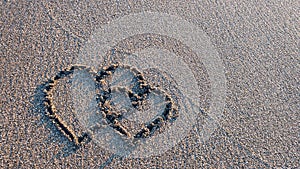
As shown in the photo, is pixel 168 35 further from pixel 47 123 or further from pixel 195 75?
pixel 47 123

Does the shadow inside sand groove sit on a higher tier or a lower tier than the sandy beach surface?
lower

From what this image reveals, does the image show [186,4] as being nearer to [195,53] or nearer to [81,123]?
[195,53]

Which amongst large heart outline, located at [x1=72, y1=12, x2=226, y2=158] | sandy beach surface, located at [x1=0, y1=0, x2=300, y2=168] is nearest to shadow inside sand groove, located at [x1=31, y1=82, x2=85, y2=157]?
sandy beach surface, located at [x1=0, y1=0, x2=300, y2=168]

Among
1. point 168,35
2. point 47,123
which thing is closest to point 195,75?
point 168,35

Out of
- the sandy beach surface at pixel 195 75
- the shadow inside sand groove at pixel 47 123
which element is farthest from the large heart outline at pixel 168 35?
the shadow inside sand groove at pixel 47 123

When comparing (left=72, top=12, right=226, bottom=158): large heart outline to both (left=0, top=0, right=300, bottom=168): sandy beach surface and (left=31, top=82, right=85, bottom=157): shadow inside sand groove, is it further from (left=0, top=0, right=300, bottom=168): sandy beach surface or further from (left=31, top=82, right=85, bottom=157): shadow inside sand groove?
(left=31, top=82, right=85, bottom=157): shadow inside sand groove

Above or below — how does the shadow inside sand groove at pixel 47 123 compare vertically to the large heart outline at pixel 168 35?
below

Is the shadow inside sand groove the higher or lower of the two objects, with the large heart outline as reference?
lower

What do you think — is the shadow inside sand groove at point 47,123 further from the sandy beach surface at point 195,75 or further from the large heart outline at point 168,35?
the large heart outline at point 168,35
